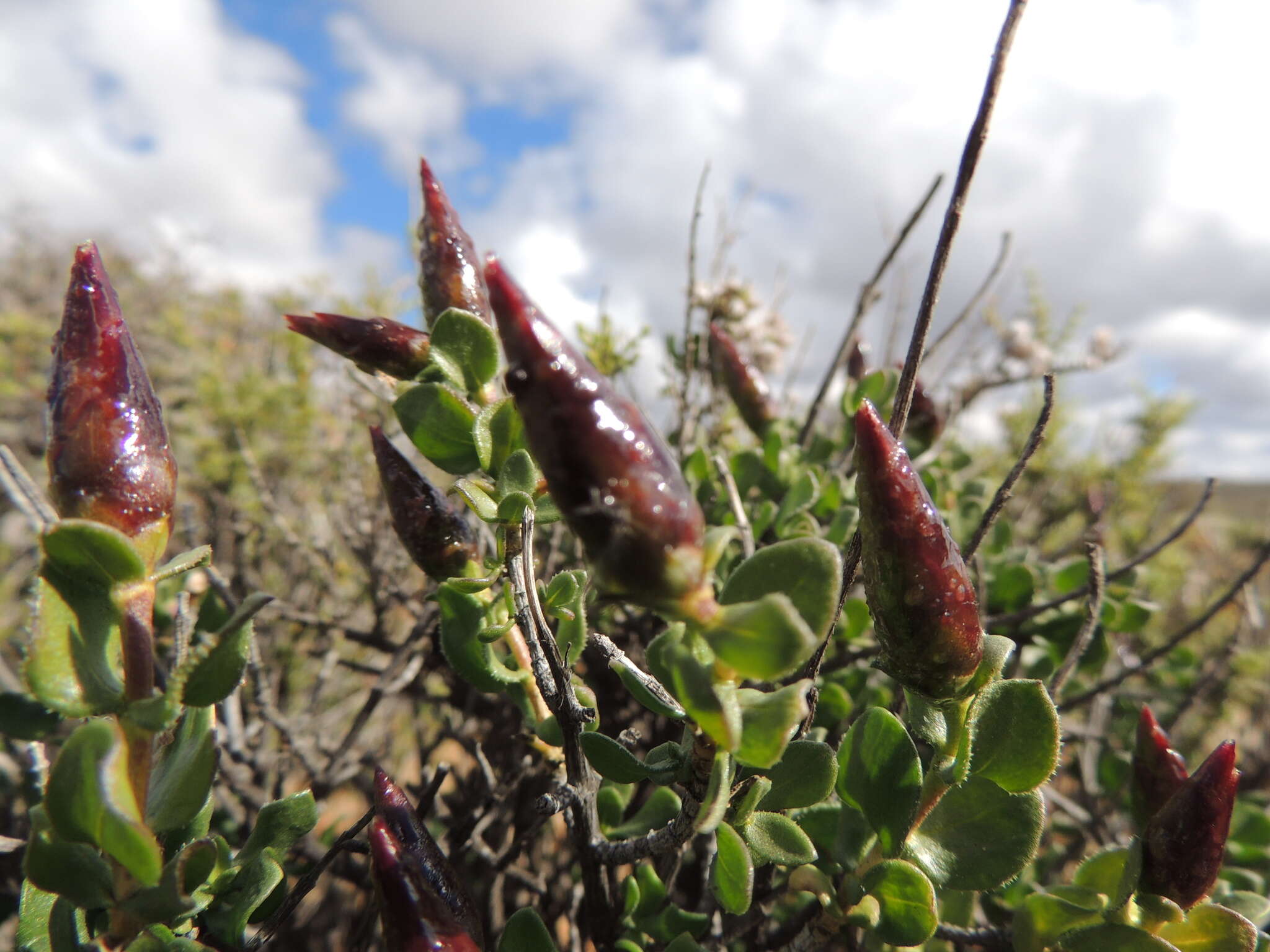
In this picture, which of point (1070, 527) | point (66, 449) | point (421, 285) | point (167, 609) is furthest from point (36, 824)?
point (1070, 527)

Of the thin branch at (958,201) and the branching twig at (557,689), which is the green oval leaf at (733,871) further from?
the thin branch at (958,201)

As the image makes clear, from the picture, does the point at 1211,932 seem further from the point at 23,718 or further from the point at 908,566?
the point at 23,718

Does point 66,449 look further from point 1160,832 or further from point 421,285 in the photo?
point 1160,832

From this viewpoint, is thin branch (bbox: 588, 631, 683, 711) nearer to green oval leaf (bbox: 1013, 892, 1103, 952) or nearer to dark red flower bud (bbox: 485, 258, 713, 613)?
dark red flower bud (bbox: 485, 258, 713, 613)

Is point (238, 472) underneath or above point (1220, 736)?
above

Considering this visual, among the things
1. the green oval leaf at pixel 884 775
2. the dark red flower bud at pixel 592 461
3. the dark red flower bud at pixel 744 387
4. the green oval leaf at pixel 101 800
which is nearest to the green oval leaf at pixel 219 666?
the green oval leaf at pixel 101 800
